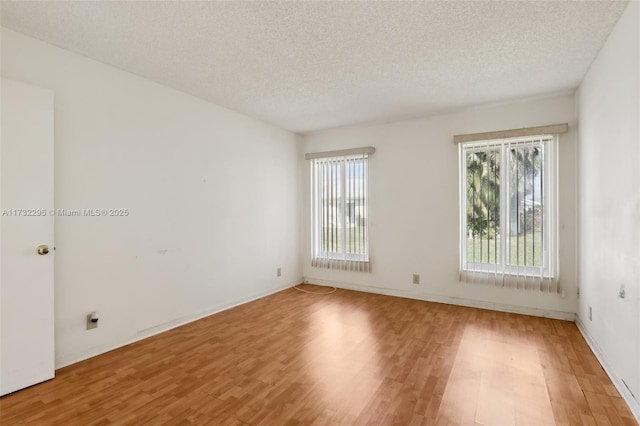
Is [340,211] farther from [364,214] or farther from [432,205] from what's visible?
[432,205]

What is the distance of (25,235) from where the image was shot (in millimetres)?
2291

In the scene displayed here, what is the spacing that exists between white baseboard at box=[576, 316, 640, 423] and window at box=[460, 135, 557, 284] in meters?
0.82

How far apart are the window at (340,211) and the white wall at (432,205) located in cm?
17

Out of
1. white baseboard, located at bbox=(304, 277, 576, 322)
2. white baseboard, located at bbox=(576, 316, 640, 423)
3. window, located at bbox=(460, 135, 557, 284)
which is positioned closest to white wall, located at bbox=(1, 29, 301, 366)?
white baseboard, located at bbox=(304, 277, 576, 322)

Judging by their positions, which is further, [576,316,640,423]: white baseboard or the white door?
the white door

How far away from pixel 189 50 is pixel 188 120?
1125mm

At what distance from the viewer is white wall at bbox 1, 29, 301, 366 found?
2598 millimetres

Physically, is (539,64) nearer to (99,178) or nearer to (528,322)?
(528,322)

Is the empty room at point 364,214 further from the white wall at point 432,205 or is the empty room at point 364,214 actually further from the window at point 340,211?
the window at point 340,211

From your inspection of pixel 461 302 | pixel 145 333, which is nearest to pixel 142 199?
pixel 145 333

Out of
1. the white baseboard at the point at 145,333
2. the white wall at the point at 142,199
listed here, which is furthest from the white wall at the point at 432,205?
the white baseboard at the point at 145,333

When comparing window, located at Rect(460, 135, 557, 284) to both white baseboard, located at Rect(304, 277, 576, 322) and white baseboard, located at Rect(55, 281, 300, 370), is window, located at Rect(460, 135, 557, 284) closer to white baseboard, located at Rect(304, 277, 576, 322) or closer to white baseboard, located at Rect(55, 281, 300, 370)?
white baseboard, located at Rect(304, 277, 576, 322)

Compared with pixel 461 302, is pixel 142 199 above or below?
above

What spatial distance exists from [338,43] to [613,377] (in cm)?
331
